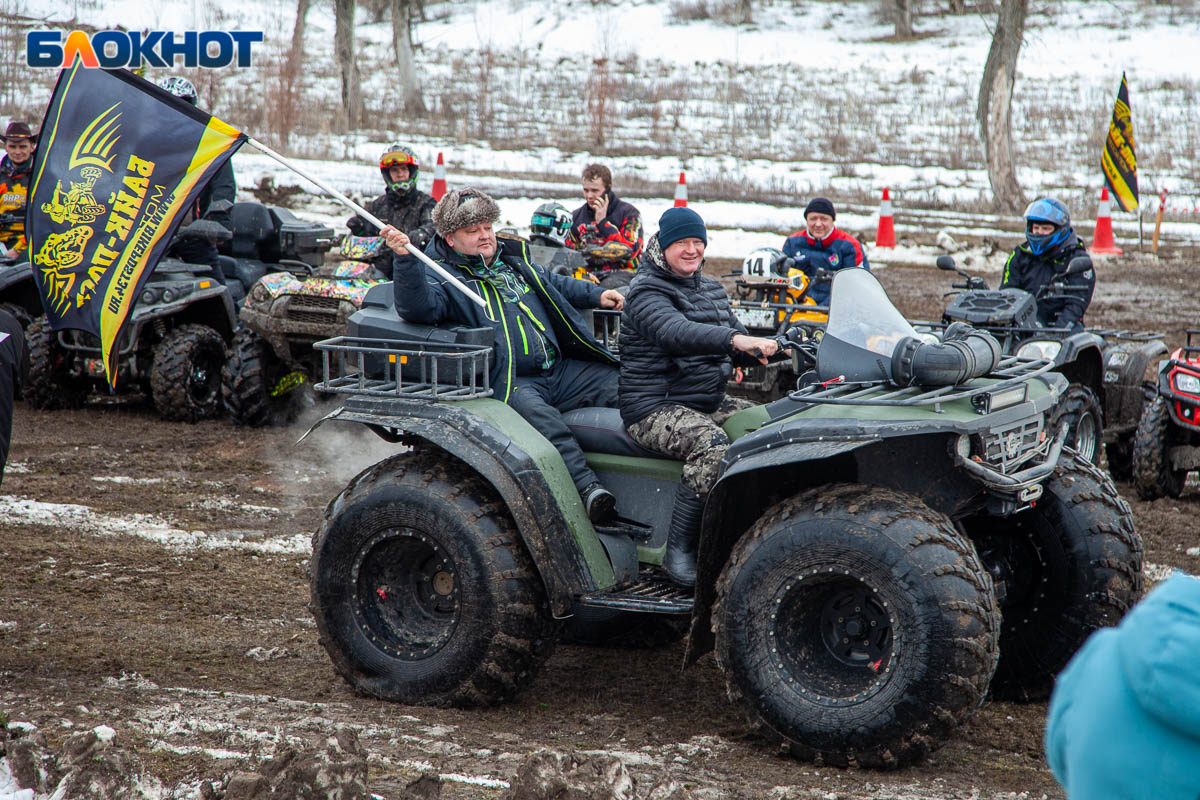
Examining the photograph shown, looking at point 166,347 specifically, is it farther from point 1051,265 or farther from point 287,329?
point 1051,265

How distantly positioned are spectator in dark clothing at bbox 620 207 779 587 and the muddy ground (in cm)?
72

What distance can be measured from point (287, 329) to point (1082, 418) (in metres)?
5.73

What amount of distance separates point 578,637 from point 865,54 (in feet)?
137

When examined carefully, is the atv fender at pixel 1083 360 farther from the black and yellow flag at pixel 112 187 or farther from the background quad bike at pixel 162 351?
the background quad bike at pixel 162 351

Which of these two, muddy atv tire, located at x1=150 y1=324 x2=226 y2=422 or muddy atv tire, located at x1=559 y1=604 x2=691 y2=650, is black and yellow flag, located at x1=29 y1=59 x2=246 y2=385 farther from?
muddy atv tire, located at x1=150 y1=324 x2=226 y2=422

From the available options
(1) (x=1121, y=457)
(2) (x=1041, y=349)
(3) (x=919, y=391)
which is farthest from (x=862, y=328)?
(1) (x=1121, y=457)

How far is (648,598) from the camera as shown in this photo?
453 cm

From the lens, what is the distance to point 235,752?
4.12 metres

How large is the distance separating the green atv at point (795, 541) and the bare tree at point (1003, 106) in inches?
815

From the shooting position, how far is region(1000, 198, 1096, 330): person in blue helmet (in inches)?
361

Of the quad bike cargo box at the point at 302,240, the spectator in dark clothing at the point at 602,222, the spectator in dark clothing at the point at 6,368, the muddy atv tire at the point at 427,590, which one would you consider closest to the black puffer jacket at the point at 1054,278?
the spectator in dark clothing at the point at 602,222

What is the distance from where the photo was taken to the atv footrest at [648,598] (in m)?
4.42

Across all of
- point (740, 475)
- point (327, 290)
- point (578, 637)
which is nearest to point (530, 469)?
point (740, 475)

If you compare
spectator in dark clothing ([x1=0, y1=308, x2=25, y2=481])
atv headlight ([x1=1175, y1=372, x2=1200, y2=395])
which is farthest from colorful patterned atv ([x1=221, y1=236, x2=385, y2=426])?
atv headlight ([x1=1175, y1=372, x2=1200, y2=395])
